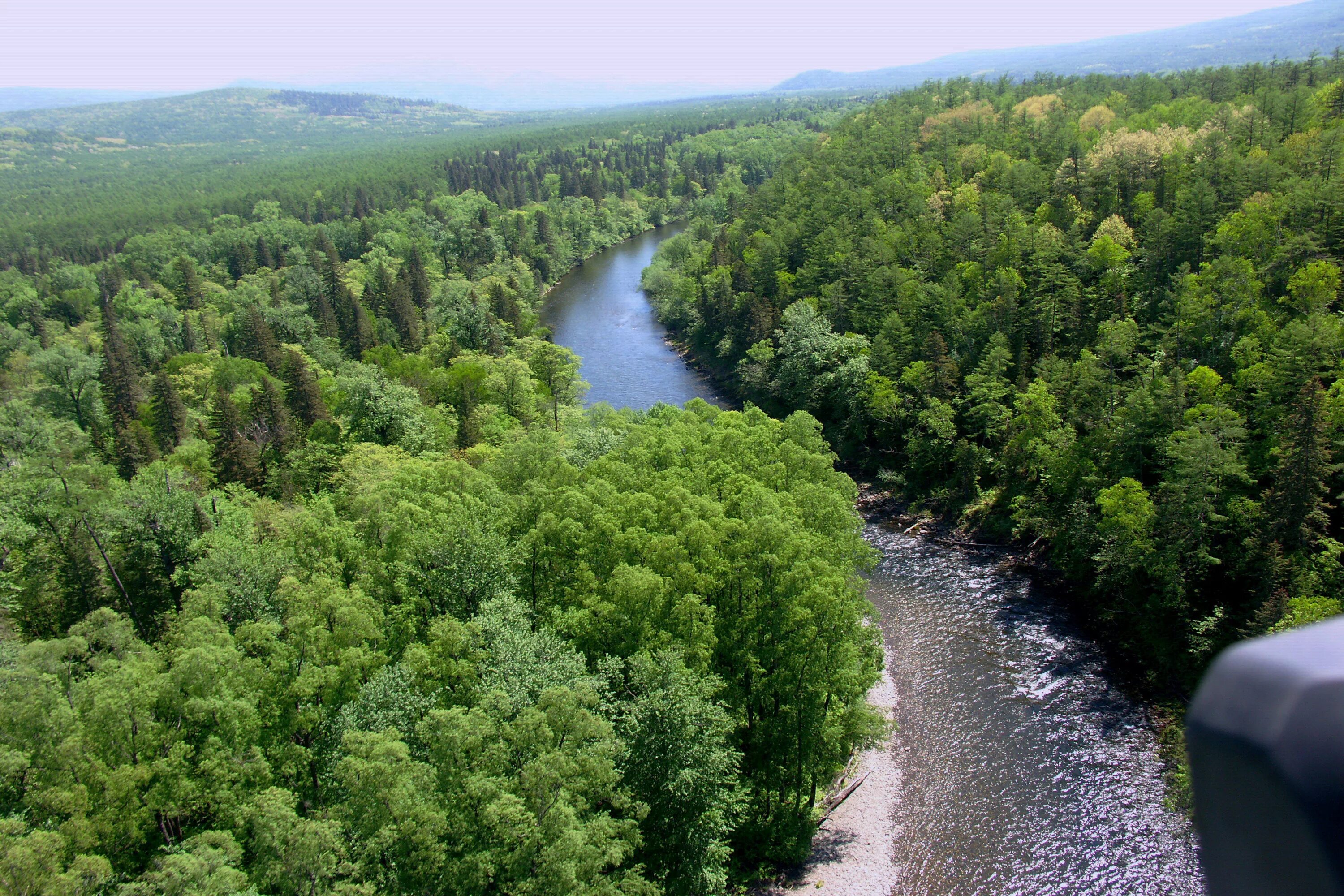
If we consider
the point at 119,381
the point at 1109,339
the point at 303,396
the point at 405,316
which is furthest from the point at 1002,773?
the point at 119,381

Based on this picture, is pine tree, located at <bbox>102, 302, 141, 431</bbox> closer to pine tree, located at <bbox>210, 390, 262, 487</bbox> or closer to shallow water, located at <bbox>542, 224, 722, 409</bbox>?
pine tree, located at <bbox>210, 390, 262, 487</bbox>

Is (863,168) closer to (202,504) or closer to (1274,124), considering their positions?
(1274,124)

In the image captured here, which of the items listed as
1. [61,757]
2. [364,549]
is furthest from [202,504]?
[61,757]

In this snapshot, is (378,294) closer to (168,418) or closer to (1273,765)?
(168,418)

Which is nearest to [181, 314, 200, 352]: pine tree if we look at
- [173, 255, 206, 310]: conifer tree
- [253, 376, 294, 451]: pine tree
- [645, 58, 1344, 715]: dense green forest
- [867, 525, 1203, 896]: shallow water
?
[173, 255, 206, 310]: conifer tree

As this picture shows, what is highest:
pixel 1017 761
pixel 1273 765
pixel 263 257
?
pixel 1273 765
